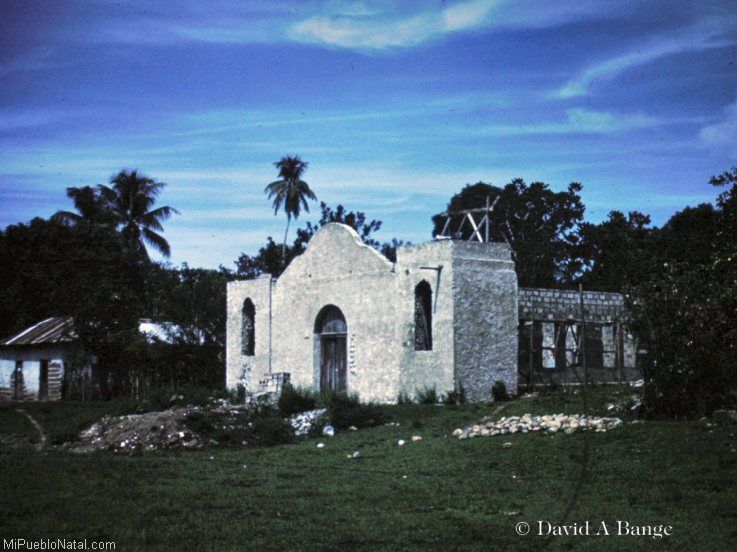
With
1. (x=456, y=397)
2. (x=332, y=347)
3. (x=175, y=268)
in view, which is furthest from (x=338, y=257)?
(x=175, y=268)

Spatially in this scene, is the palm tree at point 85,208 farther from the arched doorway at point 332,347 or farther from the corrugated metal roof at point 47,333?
the arched doorway at point 332,347

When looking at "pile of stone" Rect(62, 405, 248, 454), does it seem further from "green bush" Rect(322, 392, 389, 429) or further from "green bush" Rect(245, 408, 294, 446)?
"green bush" Rect(322, 392, 389, 429)

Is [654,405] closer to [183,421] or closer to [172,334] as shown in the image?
[183,421]

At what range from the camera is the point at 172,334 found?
3431 centimetres

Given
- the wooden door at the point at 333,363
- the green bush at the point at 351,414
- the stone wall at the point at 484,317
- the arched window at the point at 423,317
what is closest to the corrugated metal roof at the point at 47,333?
the wooden door at the point at 333,363

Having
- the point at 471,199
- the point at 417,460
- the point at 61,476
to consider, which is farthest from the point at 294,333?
the point at 471,199

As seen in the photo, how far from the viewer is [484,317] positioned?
76.5 feet

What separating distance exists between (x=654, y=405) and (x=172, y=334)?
74.3ft

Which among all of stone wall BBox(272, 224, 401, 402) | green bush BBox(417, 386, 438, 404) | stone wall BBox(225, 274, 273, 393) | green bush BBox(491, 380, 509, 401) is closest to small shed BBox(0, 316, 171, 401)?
stone wall BBox(225, 274, 273, 393)

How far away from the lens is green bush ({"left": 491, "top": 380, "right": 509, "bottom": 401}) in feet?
75.3
